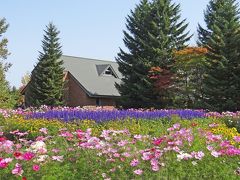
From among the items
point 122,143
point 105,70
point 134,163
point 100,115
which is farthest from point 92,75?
point 134,163

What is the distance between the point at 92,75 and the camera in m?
42.3

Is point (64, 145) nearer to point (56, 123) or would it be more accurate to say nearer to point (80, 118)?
point (56, 123)

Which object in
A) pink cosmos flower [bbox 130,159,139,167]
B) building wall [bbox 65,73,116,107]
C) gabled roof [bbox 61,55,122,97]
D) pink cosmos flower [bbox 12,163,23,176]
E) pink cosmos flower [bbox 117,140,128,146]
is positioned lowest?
pink cosmos flower [bbox 12,163,23,176]

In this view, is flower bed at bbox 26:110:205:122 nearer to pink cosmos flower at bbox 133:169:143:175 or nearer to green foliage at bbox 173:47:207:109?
pink cosmos flower at bbox 133:169:143:175

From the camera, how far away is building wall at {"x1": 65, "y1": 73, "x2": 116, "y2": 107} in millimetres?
39831

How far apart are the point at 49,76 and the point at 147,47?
427 inches

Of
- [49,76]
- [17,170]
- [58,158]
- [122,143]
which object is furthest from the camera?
[49,76]

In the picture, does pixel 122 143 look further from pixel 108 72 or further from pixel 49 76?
pixel 108 72

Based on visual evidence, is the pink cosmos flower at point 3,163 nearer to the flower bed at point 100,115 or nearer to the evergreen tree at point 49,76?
the flower bed at point 100,115

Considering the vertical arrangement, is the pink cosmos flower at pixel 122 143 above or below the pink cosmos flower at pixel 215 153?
above

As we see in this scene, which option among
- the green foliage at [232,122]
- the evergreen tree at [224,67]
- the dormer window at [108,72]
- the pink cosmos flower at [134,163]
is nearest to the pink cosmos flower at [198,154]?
the pink cosmos flower at [134,163]

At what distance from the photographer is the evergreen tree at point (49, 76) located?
3916 cm

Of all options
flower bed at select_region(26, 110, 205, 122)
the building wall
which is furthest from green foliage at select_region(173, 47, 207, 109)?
flower bed at select_region(26, 110, 205, 122)

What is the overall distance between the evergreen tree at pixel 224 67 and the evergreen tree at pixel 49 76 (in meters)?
15.6
